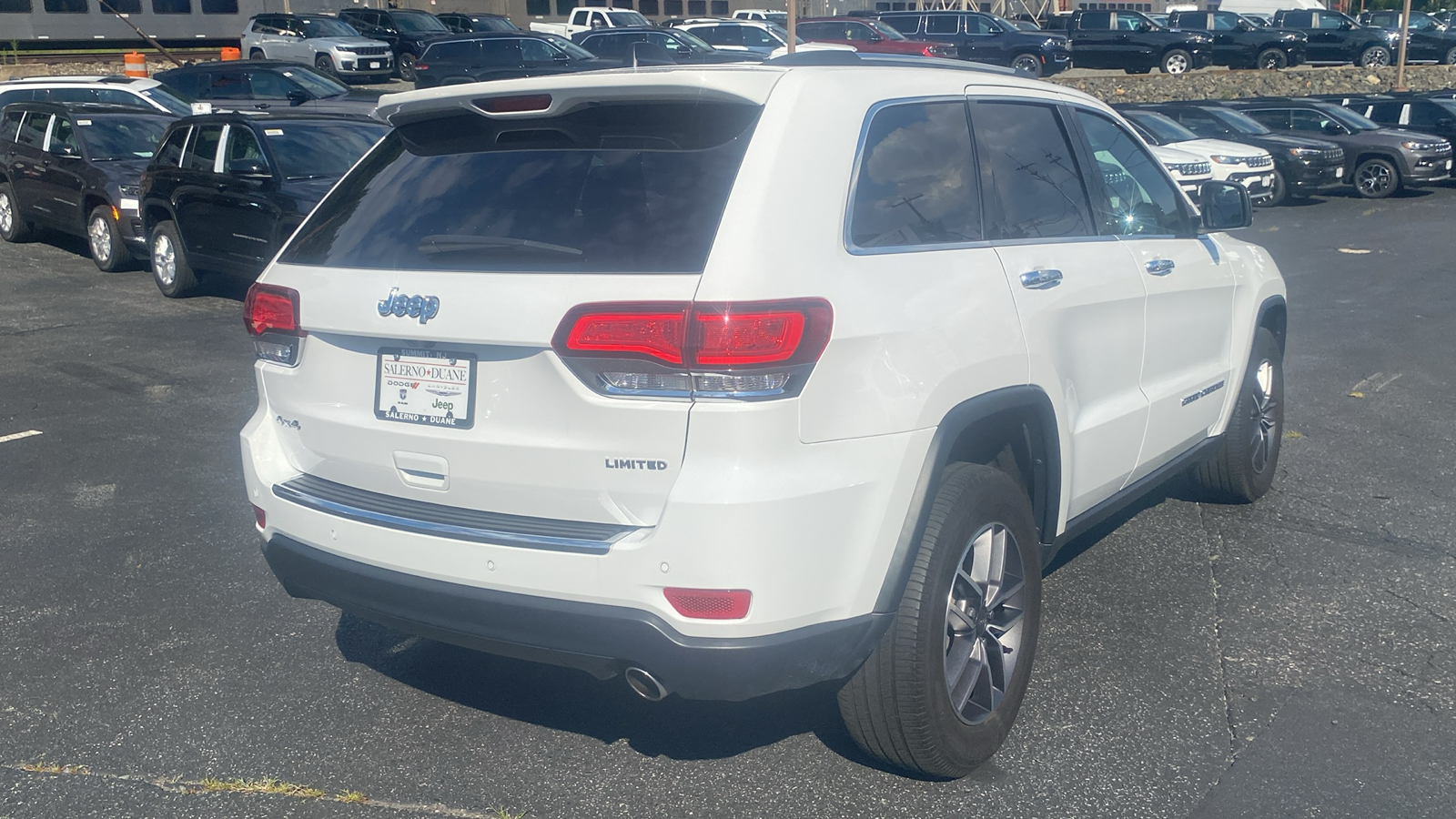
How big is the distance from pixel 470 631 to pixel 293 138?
29.4 feet

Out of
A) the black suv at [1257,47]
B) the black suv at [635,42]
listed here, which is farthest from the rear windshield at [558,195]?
the black suv at [1257,47]

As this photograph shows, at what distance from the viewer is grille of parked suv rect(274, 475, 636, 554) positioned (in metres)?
3.09

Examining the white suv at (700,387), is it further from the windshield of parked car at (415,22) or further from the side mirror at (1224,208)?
the windshield of parked car at (415,22)

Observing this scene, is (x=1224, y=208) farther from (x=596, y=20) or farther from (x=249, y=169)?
(x=596, y=20)

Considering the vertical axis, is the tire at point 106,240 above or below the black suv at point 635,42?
below

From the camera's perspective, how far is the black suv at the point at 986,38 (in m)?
33.4

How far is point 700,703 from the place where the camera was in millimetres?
4051

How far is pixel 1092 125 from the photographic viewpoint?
460 cm

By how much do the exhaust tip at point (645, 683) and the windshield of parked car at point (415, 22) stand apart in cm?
3376

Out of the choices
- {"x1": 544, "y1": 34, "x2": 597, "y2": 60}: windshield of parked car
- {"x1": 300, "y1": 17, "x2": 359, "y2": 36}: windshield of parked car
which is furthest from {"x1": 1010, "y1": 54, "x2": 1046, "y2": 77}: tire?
{"x1": 300, "y1": 17, "x2": 359, "y2": 36}: windshield of parked car

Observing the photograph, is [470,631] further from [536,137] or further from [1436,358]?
[1436,358]

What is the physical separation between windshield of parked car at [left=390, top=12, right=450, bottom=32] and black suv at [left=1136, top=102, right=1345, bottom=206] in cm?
1992

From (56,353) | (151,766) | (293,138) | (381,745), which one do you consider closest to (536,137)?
(381,745)

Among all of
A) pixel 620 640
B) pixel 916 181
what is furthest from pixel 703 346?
pixel 916 181
